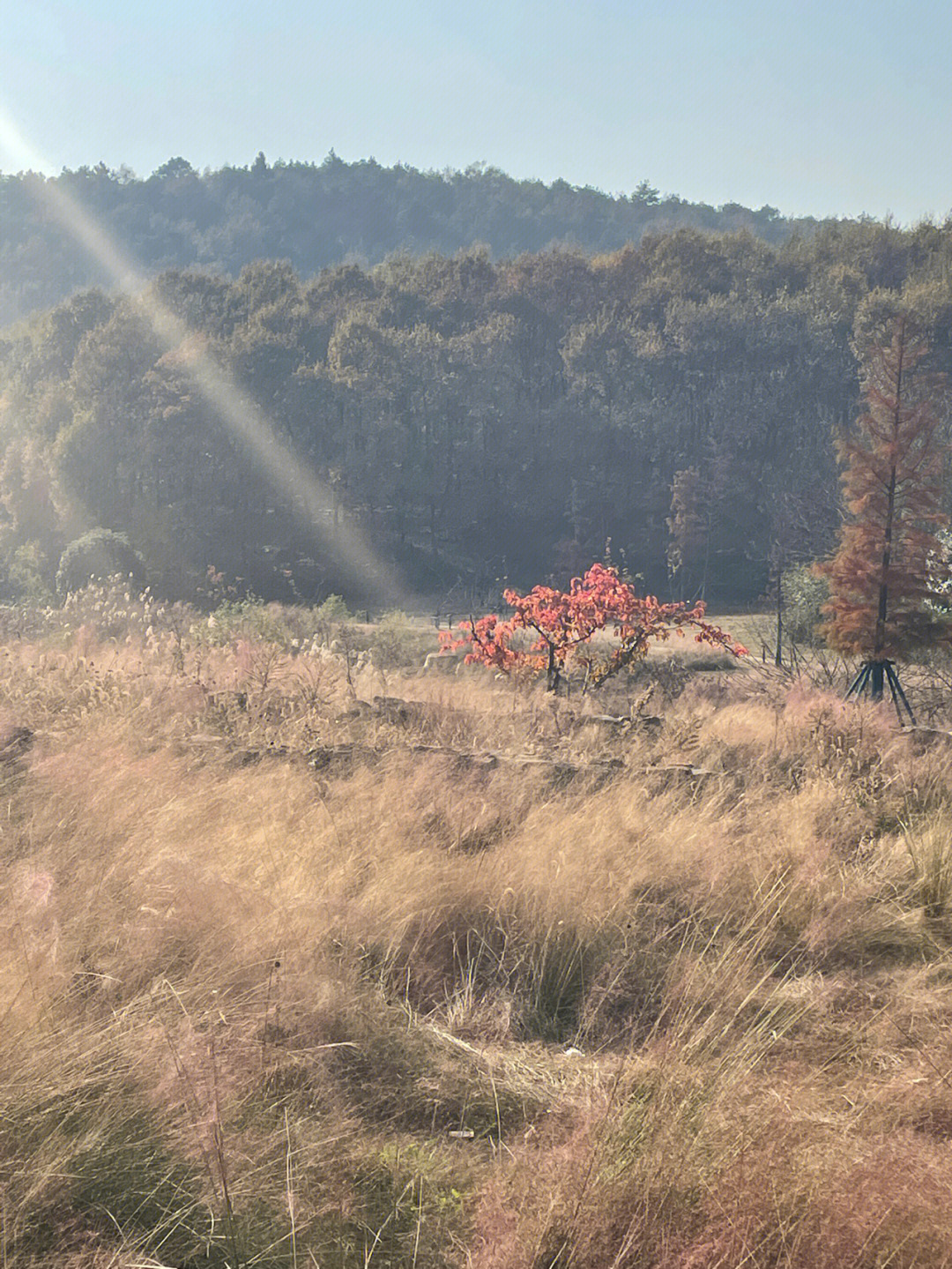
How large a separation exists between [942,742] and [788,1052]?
4.29 meters

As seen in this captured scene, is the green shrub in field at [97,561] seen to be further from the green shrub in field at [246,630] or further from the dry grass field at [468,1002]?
the dry grass field at [468,1002]

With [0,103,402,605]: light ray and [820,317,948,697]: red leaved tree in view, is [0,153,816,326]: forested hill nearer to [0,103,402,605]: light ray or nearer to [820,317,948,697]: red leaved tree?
[0,103,402,605]: light ray

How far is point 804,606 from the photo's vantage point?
26.8 m

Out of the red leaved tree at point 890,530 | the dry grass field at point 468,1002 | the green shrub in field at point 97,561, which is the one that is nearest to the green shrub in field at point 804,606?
the red leaved tree at point 890,530

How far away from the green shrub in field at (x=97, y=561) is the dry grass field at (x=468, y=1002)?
33.2 metres

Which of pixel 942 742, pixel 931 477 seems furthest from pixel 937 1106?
pixel 931 477

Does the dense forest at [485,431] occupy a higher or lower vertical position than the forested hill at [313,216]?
lower

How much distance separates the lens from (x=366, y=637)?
70.0 ft

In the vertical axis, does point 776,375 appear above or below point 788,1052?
above

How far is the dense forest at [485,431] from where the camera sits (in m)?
43.0

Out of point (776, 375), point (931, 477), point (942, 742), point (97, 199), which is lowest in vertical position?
point (942, 742)

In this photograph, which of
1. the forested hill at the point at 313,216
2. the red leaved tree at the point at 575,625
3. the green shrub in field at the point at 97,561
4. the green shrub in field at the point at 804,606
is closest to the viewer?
the red leaved tree at the point at 575,625

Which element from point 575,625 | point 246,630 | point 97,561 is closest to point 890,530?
point 575,625

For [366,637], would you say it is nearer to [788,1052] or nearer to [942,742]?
[942,742]
